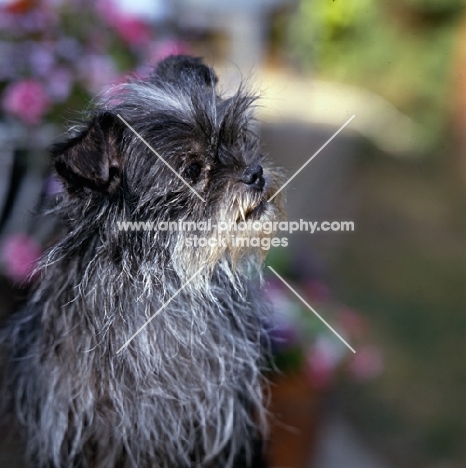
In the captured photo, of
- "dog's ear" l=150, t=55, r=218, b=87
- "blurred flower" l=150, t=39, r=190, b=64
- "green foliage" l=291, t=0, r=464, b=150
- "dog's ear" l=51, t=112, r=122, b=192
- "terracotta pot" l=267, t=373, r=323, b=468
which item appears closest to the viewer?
"dog's ear" l=51, t=112, r=122, b=192

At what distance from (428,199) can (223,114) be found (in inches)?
42.9

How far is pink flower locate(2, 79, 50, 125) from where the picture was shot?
181 centimetres

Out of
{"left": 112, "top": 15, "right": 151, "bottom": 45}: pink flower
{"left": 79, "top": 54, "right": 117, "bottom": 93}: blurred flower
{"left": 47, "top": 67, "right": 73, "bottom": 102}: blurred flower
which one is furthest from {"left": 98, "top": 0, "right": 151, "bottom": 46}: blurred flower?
{"left": 47, "top": 67, "right": 73, "bottom": 102}: blurred flower

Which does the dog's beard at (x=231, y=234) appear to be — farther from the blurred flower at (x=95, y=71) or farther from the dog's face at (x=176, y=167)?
the blurred flower at (x=95, y=71)

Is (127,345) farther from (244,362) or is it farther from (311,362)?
(311,362)

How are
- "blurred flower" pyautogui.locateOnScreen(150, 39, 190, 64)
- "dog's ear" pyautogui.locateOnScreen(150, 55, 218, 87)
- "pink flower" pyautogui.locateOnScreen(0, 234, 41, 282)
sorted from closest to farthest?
"dog's ear" pyautogui.locateOnScreen(150, 55, 218, 87)
"pink flower" pyautogui.locateOnScreen(0, 234, 41, 282)
"blurred flower" pyautogui.locateOnScreen(150, 39, 190, 64)

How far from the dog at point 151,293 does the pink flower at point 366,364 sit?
→ 660mm

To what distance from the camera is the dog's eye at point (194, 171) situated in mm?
1100

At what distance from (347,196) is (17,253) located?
1.28 meters

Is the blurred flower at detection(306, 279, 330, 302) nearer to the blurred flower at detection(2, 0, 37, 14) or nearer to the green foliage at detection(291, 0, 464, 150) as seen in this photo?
the green foliage at detection(291, 0, 464, 150)

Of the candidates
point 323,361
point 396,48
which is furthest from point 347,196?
point 323,361

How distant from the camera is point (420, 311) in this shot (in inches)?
83.0

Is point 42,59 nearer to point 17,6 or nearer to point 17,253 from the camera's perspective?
point 17,6

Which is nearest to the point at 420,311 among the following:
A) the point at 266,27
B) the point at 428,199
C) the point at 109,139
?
the point at 428,199
